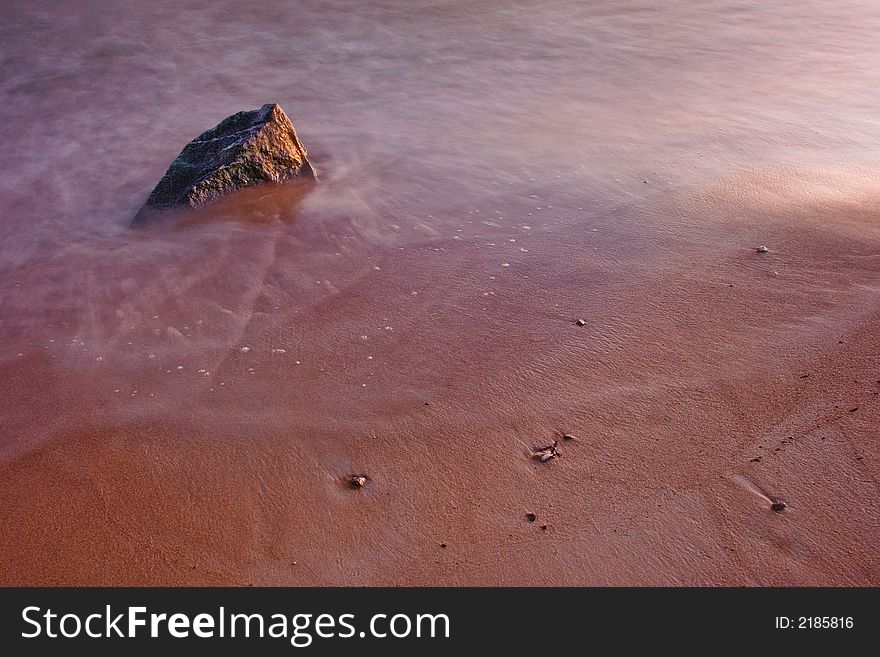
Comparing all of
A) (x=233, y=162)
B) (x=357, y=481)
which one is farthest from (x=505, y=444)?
(x=233, y=162)

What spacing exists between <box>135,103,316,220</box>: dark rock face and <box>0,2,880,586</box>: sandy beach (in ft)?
0.50

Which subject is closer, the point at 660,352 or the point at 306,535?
the point at 306,535

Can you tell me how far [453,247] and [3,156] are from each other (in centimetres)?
427

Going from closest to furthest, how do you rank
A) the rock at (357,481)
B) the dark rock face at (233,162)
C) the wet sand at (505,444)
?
the wet sand at (505,444) < the rock at (357,481) < the dark rock face at (233,162)

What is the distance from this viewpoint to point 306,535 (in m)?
2.91

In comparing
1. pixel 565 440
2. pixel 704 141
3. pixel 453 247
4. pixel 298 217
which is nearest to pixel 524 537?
pixel 565 440

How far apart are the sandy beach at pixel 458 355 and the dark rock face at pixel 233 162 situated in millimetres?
153

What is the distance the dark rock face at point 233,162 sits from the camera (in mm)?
5602

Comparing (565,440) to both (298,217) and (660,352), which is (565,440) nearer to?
(660,352)

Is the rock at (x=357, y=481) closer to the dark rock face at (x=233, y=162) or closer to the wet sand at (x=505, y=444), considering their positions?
the wet sand at (x=505, y=444)

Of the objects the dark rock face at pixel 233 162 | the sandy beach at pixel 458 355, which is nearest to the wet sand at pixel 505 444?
the sandy beach at pixel 458 355

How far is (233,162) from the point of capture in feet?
18.8
